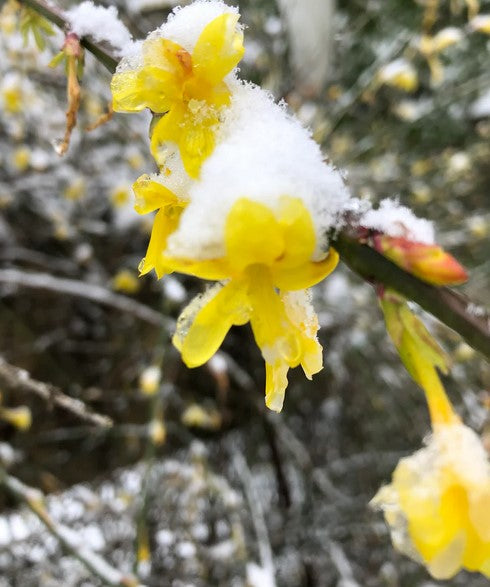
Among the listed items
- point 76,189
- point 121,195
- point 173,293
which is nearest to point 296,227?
point 173,293

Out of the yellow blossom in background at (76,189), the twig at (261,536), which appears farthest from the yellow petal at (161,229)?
the yellow blossom in background at (76,189)

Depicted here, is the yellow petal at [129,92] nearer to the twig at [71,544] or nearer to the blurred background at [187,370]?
the twig at [71,544]

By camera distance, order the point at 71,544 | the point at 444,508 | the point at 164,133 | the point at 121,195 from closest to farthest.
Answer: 1. the point at 444,508
2. the point at 164,133
3. the point at 71,544
4. the point at 121,195

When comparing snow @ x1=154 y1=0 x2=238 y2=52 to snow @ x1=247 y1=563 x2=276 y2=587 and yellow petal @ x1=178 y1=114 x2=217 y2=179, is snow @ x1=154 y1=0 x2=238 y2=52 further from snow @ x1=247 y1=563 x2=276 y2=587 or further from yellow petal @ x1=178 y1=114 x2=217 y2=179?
snow @ x1=247 y1=563 x2=276 y2=587

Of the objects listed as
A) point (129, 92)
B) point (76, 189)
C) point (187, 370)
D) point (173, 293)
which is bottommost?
point (129, 92)

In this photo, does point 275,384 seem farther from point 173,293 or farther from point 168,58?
point 173,293

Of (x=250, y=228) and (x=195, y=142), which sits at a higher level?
(x=195, y=142)

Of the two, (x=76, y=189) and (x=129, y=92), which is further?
(x=76, y=189)
